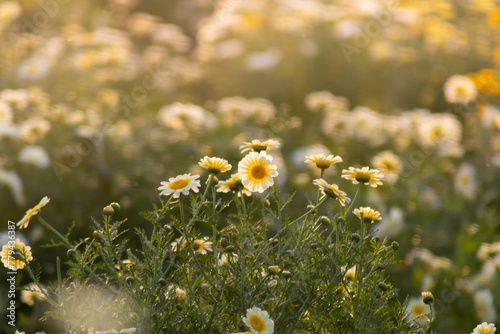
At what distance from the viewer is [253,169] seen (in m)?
1.20

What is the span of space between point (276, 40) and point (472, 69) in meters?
1.43

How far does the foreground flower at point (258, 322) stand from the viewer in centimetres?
105

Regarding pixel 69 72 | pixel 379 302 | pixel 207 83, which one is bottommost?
pixel 207 83

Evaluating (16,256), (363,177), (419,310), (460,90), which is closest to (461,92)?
Answer: (460,90)

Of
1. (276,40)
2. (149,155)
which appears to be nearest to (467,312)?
(149,155)

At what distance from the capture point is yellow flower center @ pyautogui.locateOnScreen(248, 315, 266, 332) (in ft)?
3.45

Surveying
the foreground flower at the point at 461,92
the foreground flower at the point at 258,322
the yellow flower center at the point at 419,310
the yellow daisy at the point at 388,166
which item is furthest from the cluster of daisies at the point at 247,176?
the foreground flower at the point at 461,92

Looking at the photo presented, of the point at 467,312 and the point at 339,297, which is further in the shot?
the point at 467,312

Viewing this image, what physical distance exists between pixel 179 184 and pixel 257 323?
32 cm

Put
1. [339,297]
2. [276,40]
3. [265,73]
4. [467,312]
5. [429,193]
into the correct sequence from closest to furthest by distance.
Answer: [339,297]
[467,312]
[429,193]
[265,73]
[276,40]

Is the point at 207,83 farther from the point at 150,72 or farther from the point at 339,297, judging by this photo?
the point at 339,297

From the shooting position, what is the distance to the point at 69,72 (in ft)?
12.3

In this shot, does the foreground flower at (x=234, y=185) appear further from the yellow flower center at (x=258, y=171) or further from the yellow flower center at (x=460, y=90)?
the yellow flower center at (x=460, y=90)

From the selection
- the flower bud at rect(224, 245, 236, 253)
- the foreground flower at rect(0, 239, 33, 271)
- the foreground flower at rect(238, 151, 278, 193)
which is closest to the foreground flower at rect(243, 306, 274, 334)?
the flower bud at rect(224, 245, 236, 253)
